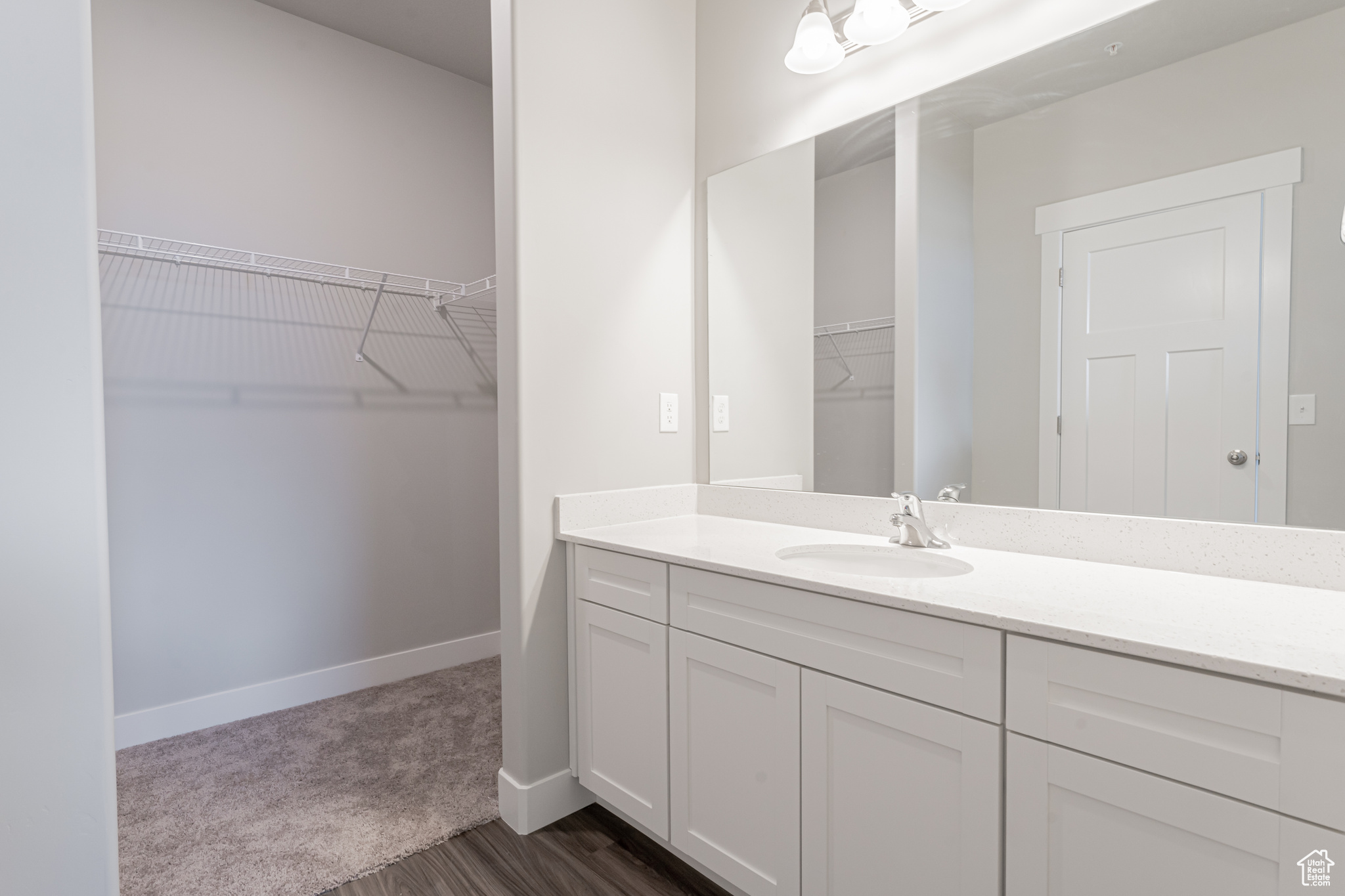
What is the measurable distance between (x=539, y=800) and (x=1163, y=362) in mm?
1847

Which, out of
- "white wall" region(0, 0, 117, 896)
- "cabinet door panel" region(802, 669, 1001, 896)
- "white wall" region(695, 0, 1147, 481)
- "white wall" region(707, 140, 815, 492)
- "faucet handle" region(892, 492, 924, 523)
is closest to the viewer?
"white wall" region(0, 0, 117, 896)

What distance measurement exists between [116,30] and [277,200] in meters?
0.66

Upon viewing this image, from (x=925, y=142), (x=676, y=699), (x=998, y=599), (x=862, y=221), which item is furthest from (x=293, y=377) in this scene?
(x=998, y=599)

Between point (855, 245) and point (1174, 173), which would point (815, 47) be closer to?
point (855, 245)

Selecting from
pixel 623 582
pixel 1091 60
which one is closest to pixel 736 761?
pixel 623 582

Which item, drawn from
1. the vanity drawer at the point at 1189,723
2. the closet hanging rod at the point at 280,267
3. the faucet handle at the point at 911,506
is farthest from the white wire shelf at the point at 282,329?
the vanity drawer at the point at 1189,723

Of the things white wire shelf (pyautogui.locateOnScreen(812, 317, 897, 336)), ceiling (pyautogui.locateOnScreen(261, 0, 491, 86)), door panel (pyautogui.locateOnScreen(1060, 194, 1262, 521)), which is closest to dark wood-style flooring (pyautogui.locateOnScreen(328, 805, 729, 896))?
door panel (pyautogui.locateOnScreen(1060, 194, 1262, 521))

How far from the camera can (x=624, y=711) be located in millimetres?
1639

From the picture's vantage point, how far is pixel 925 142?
1.60 m

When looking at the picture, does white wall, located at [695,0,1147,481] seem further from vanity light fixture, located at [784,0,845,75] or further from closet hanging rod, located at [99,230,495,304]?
closet hanging rod, located at [99,230,495,304]

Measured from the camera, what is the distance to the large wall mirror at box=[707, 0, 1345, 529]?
44.4 inches

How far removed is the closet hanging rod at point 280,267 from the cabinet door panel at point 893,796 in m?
2.20

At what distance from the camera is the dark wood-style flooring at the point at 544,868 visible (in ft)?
5.04

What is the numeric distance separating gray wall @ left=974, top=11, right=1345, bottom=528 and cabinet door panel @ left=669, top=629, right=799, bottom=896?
71cm
